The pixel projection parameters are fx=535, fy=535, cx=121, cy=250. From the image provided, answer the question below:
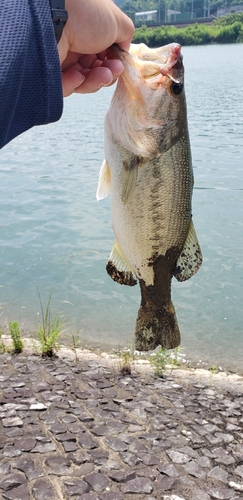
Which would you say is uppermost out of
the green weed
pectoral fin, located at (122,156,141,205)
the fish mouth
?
the fish mouth

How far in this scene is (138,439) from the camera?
4.76 metres

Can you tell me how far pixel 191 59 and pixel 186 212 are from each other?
56141 millimetres

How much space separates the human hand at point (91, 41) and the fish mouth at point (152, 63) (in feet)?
0.21

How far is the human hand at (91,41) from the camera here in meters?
2.21

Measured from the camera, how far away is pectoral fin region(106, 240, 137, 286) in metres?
3.13

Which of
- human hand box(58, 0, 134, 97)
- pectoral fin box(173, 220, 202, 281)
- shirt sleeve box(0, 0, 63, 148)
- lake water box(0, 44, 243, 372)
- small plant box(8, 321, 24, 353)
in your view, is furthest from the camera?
lake water box(0, 44, 243, 372)

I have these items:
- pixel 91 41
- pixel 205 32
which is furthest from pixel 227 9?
pixel 91 41

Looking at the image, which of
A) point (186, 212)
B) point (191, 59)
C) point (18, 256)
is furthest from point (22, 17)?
point (191, 59)

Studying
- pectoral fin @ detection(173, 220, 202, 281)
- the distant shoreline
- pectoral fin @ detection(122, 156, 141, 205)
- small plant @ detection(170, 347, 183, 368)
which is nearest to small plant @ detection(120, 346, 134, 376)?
small plant @ detection(170, 347, 183, 368)

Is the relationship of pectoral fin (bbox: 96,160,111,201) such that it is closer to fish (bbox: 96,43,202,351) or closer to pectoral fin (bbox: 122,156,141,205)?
fish (bbox: 96,43,202,351)

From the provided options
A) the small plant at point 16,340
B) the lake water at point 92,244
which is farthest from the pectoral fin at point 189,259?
the lake water at point 92,244

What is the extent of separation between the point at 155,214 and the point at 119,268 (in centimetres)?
44

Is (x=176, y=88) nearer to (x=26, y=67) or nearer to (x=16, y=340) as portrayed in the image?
(x=26, y=67)

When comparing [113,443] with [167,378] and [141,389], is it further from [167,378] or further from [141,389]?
[167,378]
